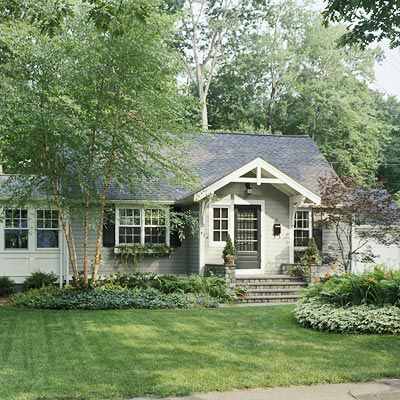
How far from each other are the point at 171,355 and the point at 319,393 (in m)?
2.46

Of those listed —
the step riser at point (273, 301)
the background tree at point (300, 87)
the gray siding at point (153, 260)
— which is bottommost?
the step riser at point (273, 301)

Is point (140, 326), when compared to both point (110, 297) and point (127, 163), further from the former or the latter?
point (127, 163)

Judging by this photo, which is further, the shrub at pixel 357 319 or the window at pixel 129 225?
the window at pixel 129 225

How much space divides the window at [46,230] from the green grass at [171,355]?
6.03 meters

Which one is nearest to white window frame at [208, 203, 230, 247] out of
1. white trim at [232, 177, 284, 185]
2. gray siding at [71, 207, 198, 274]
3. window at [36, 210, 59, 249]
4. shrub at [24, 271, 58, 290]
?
gray siding at [71, 207, 198, 274]

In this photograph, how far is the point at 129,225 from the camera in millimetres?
18609

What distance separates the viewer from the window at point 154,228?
18703 millimetres

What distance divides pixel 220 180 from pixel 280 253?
3.35 metres

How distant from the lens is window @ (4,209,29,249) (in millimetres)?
17922

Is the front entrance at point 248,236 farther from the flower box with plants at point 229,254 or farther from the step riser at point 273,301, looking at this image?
the step riser at point 273,301

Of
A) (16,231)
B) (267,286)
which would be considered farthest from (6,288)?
(267,286)

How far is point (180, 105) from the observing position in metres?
15.2

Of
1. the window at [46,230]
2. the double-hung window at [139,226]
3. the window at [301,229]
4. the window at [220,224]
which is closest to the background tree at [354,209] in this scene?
the window at [301,229]

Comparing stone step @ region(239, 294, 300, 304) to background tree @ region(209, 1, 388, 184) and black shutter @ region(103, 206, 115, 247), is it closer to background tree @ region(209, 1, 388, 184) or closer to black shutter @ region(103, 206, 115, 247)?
Answer: black shutter @ region(103, 206, 115, 247)
